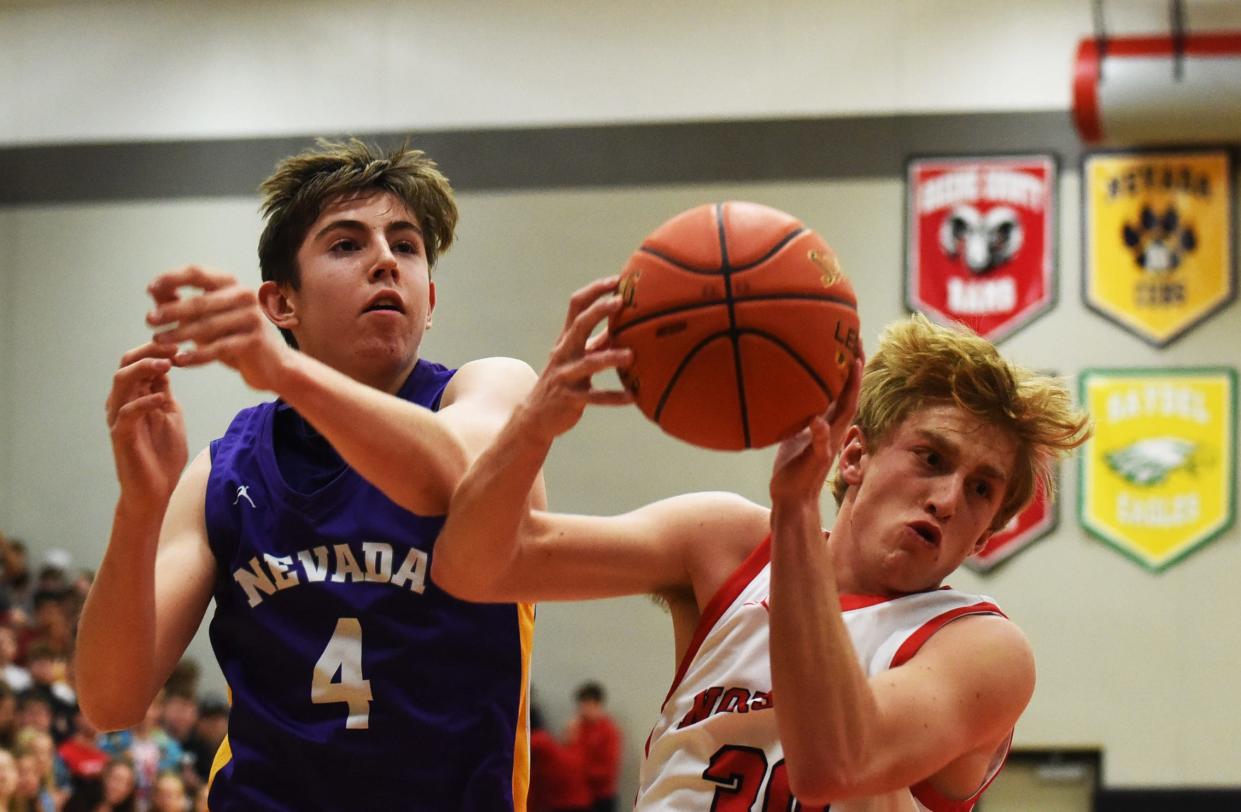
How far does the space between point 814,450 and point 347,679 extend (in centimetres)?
113

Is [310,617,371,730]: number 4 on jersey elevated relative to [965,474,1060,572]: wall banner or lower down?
elevated

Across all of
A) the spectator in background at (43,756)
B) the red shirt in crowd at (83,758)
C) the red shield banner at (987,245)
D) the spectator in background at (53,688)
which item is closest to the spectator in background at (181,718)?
the spectator in background at (53,688)

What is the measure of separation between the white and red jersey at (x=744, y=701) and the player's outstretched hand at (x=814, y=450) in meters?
0.38

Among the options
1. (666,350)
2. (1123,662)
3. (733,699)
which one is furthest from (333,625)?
(1123,662)

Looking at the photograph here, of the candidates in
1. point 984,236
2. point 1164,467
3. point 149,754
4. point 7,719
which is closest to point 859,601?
point 7,719

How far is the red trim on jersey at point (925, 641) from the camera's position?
2727 millimetres

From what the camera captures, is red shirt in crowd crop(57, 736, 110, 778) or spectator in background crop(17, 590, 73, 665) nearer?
red shirt in crowd crop(57, 736, 110, 778)

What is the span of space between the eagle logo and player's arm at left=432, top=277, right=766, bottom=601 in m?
8.18

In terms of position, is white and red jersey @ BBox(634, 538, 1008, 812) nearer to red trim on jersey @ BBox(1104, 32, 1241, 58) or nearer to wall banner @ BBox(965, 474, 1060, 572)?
wall banner @ BBox(965, 474, 1060, 572)

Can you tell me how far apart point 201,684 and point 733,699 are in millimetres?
9551

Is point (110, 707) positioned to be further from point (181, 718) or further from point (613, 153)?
point (613, 153)

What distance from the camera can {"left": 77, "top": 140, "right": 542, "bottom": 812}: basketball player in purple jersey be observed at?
297cm

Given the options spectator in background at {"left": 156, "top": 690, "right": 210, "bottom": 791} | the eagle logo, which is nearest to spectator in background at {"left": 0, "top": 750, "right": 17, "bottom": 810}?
spectator in background at {"left": 156, "top": 690, "right": 210, "bottom": 791}

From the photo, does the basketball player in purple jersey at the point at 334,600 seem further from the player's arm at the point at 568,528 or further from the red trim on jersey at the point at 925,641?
the red trim on jersey at the point at 925,641
